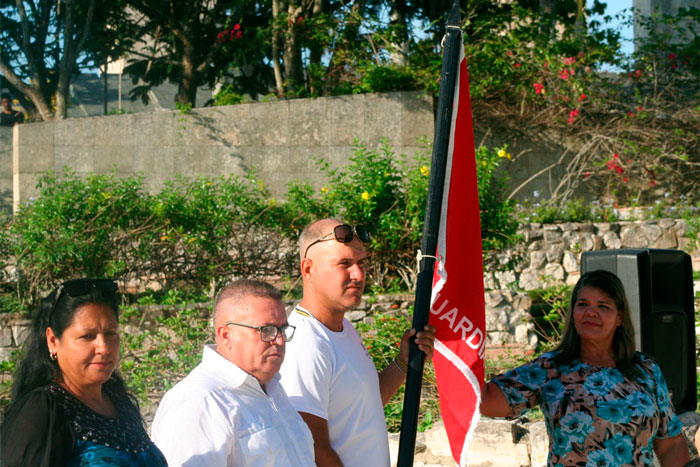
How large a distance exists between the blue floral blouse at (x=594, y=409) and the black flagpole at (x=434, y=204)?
532 mm

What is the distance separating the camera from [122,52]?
12.8m

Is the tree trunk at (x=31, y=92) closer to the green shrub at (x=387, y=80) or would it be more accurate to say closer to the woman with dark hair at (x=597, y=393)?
the green shrub at (x=387, y=80)

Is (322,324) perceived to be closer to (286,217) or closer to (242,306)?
(242,306)

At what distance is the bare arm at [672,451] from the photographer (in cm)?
313

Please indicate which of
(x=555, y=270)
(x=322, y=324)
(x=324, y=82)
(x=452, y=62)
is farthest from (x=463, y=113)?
(x=324, y=82)

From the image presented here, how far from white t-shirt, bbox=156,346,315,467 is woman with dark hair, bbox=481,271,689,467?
1039mm

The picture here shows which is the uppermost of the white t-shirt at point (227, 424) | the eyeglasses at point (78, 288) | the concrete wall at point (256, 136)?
the concrete wall at point (256, 136)

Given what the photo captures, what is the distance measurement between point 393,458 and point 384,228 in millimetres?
2948

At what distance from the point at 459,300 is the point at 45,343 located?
1.57m

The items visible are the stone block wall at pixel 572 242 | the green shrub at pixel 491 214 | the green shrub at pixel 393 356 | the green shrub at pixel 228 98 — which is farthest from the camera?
the green shrub at pixel 228 98

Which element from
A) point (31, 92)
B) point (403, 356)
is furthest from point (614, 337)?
point (31, 92)

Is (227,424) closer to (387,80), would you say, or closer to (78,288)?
(78,288)

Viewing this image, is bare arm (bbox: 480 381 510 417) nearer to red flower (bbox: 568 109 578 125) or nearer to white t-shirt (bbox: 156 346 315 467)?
white t-shirt (bbox: 156 346 315 467)

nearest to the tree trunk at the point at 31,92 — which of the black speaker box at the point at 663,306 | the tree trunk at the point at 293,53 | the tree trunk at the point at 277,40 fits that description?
the tree trunk at the point at 277,40
